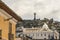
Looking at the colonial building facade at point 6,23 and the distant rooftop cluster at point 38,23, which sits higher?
→ the distant rooftop cluster at point 38,23

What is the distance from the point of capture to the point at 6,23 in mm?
21734

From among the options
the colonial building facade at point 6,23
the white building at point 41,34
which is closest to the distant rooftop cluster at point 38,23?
the white building at point 41,34

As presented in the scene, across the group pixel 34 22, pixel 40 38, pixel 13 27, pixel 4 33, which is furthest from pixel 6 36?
pixel 34 22

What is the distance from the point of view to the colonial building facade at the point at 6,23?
20.6 metres

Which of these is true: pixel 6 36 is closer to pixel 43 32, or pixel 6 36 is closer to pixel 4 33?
pixel 4 33

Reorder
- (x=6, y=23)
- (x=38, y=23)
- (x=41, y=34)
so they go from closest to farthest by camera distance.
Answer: (x=6, y=23) → (x=41, y=34) → (x=38, y=23)

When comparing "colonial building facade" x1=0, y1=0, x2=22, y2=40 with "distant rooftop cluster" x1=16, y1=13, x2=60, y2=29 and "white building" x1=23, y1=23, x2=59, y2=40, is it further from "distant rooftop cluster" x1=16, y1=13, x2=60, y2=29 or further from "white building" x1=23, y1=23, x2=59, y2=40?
"distant rooftop cluster" x1=16, y1=13, x2=60, y2=29

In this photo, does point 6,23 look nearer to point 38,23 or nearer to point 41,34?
point 41,34

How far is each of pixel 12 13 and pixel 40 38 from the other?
96578mm

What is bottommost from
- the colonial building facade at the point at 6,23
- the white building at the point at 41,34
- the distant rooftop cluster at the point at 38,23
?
the colonial building facade at the point at 6,23

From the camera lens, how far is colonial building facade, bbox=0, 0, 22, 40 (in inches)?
810

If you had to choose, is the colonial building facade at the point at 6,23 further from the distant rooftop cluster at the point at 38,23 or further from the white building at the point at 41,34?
the distant rooftop cluster at the point at 38,23

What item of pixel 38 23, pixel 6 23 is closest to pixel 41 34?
pixel 38 23

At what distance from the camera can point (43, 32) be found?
12569 centimetres
